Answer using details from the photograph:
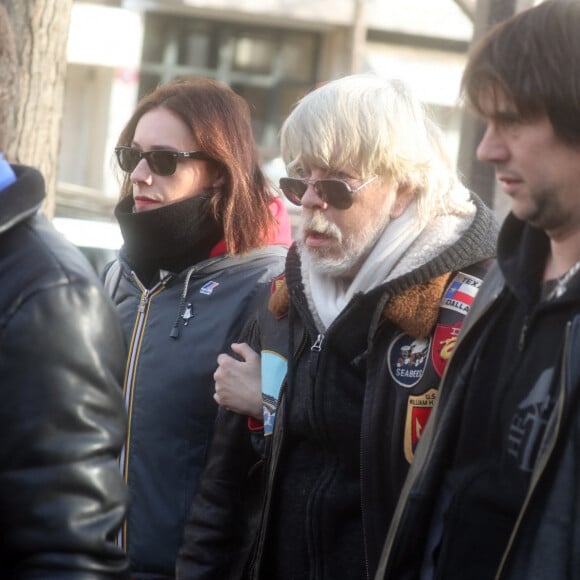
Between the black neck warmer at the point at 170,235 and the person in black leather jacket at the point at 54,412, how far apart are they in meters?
1.71

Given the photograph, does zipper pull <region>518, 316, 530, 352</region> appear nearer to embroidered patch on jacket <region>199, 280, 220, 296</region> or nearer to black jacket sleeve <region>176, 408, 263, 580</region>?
black jacket sleeve <region>176, 408, 263, 580</region>

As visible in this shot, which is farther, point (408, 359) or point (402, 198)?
point (402, 198)

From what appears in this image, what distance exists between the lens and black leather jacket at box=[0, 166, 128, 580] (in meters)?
2.06

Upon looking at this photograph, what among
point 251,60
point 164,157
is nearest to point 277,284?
point 164,157

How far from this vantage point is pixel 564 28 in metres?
2.41

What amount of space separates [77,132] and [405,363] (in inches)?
540

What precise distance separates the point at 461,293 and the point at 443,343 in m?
0.14

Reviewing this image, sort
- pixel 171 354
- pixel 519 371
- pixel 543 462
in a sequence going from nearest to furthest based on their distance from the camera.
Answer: pixel 543 462, pixel 519 371, pixel 171 354

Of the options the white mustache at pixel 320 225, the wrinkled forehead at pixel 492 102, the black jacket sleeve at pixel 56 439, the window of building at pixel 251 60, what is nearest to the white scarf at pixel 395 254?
the white mustache at pixel 320 225

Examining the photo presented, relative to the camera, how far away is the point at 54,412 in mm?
2080

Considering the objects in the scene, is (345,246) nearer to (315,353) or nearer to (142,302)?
(315,353)

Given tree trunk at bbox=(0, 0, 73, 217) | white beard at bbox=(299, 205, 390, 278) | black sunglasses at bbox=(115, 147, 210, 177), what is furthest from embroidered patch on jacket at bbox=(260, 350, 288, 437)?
tree trunk at bbox=(0, 0, 73, 217)

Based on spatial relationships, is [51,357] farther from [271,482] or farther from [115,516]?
[271,482]

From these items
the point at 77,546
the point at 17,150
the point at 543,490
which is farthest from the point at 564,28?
the point at 17,150
